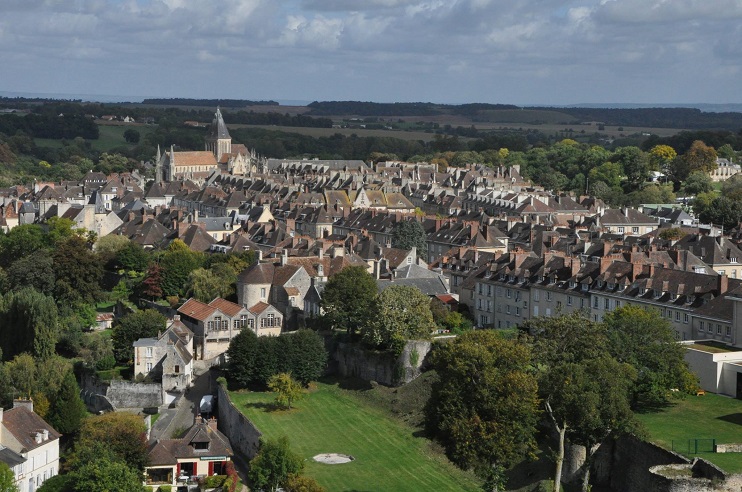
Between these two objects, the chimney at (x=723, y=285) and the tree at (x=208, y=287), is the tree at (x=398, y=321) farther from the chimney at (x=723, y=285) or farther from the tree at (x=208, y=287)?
the chimney at (x=723, y=285)

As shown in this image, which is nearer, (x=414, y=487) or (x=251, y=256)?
(x=414, y=487)

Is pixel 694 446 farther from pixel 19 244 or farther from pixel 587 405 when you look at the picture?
pixel 19 244

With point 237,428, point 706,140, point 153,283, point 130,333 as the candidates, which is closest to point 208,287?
point 153,283

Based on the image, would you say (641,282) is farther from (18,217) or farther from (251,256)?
(18,217)

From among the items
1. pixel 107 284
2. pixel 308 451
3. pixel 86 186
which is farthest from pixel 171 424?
pixel 86 186

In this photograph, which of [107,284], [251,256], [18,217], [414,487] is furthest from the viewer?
[18,217]

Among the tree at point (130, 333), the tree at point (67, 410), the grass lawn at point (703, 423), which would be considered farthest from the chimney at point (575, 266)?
the tree at point (67, 410)

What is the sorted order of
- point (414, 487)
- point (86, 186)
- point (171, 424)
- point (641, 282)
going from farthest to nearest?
point (86, 186) < point (641, 282) < point (171, 424) < point (414, 487)
